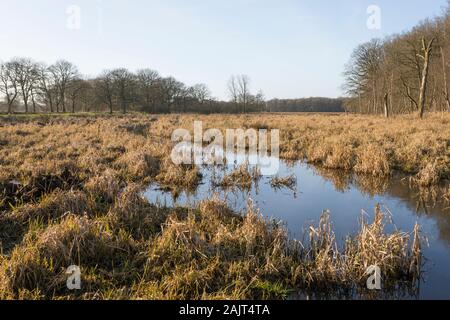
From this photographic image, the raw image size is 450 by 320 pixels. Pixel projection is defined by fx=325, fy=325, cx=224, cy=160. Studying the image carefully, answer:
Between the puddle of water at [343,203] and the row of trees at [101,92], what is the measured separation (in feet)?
148

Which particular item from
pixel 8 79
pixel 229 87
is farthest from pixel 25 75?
pixel 229 87

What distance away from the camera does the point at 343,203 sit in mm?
7738

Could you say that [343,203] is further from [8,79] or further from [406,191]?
[8,79]

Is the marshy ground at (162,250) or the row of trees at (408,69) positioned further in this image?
the row of trees at (408,69)

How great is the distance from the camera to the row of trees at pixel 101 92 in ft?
153

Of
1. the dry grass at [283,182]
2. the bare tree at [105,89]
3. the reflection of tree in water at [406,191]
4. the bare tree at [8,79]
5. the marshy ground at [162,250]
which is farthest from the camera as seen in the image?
the bare tree at [105,89]

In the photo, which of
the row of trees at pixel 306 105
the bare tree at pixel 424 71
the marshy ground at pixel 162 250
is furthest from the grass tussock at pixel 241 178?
the row of trees at pixel 306 105

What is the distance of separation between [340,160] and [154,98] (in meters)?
48.1

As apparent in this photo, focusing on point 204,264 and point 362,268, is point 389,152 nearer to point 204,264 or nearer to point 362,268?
point 362,268

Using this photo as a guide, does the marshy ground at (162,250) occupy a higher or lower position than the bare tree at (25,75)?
lower

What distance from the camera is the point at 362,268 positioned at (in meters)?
4.33

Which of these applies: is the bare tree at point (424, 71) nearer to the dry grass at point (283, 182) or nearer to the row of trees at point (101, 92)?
the dry grass at point (283, 182)
